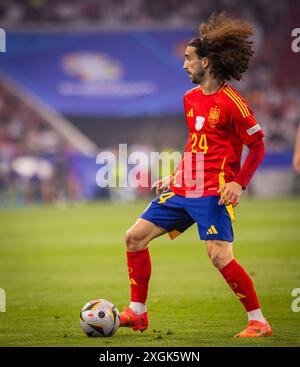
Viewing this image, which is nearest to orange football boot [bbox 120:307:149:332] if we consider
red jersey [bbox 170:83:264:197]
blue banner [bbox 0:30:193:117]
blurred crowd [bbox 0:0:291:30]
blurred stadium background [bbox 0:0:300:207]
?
red jersey [bbox 170:83:264:197]

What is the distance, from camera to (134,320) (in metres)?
6.58

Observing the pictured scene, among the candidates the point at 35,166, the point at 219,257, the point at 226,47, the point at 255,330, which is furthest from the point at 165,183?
the point at 35,166

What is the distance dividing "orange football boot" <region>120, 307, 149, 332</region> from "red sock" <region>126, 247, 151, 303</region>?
125mm

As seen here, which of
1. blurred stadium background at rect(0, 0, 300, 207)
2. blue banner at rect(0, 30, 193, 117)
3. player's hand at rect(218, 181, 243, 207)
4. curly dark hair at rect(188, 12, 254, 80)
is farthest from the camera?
blue banner at rect(0, 30, 193, 117)

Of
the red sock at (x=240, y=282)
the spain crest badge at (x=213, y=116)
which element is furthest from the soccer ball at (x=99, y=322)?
the spain crest badge at (x=213, y=116)

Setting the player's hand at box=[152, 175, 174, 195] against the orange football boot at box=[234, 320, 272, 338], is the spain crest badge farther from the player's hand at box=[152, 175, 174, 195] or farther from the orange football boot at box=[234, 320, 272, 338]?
the orange football boot at box=[234, 320, 272, 338]

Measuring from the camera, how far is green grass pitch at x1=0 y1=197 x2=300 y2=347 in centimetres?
650

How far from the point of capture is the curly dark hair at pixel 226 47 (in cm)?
640

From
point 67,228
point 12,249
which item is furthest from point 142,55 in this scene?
point 12,249

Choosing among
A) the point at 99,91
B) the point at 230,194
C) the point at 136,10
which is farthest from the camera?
the point at 136,10

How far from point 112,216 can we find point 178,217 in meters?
14.6

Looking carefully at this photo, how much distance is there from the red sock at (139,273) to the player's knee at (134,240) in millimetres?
50

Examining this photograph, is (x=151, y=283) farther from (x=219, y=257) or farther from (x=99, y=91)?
(x=99, y=91)

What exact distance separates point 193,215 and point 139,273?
2.28ft
